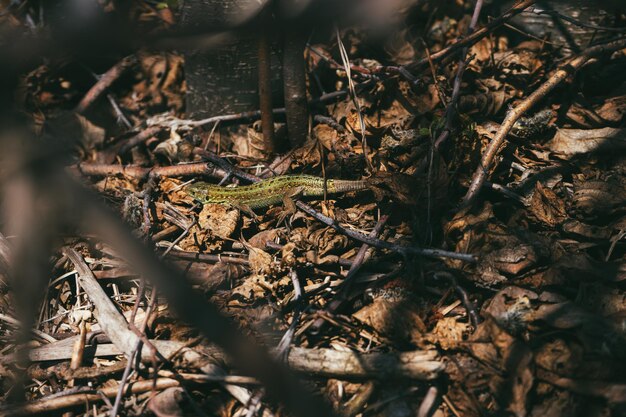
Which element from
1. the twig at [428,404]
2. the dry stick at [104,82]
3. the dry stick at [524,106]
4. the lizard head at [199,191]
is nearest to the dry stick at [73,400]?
the twig at [428,404]

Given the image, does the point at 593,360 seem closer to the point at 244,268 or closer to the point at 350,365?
the point at 350,365

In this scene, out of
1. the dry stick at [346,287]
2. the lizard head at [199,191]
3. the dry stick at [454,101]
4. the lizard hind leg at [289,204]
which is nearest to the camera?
the dry stick at [346,287]

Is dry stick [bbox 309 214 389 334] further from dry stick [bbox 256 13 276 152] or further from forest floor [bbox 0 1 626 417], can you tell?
dry stick [bbox 256 13 276 152]

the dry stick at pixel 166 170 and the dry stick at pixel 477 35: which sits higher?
the dry stick at pixel 477 35

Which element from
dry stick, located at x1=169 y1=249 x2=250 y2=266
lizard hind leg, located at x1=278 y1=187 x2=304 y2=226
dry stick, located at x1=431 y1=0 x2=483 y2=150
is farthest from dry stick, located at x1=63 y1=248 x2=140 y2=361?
dry stick, located at x1=431 y1=0 x2=483 y2=150

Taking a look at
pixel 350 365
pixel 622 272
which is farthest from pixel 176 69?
pixel 622 272

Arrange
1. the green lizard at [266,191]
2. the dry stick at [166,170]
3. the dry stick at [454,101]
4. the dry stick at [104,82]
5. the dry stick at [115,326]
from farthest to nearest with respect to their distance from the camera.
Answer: the dry stick at [104,82] → the dry stick at [166,170] → the green lizard at [266,191] → the dry stick at [454,101] → the dry stick at [115,326]

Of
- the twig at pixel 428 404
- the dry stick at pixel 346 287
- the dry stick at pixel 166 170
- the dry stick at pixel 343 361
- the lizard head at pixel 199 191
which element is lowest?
the twig at pixel 428 404

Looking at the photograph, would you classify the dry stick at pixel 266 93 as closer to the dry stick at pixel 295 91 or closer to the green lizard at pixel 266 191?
the dry stick at pixel 295 91
